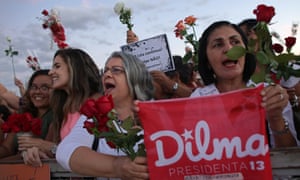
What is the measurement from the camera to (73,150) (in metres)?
1.81

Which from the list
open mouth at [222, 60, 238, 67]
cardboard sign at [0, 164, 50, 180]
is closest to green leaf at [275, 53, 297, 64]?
open mouth at [222, 60, 238, 67]

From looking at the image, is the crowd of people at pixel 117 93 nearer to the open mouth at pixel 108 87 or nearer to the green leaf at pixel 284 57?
the open mouth at pixel 108 87

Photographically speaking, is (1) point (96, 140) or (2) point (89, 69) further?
(2) point (89, 69)

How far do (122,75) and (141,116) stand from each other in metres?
1.03

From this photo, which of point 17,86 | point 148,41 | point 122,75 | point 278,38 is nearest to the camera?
point 278,38

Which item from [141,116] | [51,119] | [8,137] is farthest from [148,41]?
[141,116]

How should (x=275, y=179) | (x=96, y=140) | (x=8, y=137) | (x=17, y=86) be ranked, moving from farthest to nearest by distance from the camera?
(x=17, y=86) → (x=8, y=137) → (x=96, y=140) → (x=275, y=179)

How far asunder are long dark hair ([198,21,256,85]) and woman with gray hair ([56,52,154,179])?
1.35 ft

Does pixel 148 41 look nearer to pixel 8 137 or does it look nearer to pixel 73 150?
pixel 8 137

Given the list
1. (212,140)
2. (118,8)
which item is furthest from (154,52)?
(212,140)

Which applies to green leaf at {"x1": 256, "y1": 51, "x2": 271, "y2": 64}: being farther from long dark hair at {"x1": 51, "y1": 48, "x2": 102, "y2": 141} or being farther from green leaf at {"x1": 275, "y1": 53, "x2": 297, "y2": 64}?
long dark hair at {"x1": 51, "y1": 48, "x2": 102, "y2": 141}

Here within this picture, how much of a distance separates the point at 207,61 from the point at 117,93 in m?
0.62

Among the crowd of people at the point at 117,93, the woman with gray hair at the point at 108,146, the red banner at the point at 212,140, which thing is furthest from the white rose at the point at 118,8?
the red banner at the point at 212,140

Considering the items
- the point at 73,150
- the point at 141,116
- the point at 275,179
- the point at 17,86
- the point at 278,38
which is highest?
the point at 17,86
